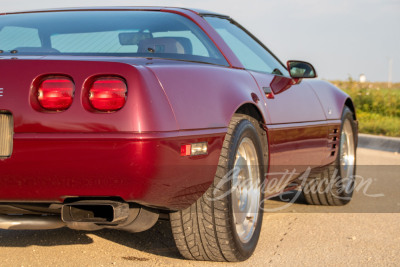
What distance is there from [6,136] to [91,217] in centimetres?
55

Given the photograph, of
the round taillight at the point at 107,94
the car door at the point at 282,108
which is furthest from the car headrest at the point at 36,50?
the car door at the point at 282,108

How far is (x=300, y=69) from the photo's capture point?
5.38 m

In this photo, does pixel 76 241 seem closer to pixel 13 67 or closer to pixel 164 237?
pixel 164 237

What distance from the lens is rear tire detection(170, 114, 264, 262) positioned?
12.3 feet

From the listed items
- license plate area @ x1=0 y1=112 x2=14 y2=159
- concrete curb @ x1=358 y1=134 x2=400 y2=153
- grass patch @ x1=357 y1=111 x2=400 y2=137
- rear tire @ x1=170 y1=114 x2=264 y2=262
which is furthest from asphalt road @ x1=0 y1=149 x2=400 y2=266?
grass patch @ x1=357 y1=111 x2=400 y2=137

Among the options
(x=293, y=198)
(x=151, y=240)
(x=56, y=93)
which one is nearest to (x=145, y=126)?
(x=56, y=93)

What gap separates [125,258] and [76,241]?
57 centimetres

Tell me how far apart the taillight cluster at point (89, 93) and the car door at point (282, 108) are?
146 centimetres

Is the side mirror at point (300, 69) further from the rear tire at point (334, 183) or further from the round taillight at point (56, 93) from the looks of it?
the round taillight at point (56, 93)

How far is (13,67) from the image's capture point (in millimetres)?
3234

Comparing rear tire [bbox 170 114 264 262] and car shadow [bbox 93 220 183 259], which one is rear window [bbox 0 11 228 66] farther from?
car shadow [bbox 93 220 183 259]

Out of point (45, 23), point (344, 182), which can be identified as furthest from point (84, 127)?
point (344, 182)

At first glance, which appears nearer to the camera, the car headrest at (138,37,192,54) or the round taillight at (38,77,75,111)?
the round taillight at (38,77,75,111)

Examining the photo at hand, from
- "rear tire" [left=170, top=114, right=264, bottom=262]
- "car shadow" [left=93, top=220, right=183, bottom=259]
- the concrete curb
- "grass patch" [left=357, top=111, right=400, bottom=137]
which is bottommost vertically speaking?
"grass patch" [left=357, top=111, right=400, bottom=137]
